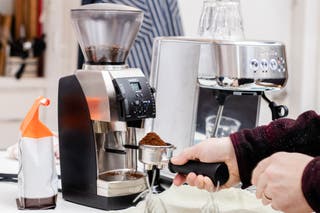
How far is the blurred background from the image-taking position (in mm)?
2680

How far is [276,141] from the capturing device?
114 cm

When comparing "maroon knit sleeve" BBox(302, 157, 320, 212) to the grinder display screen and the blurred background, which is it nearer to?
the grinder display screen

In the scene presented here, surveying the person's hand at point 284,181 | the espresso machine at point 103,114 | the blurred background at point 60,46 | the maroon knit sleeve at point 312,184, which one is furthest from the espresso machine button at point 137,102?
the blurred background at point 60,46

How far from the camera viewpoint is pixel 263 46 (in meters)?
1.42

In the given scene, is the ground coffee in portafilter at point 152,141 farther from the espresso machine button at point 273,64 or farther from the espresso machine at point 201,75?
the espresso machine button at point 273,64

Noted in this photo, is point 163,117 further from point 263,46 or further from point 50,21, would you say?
point 50,21

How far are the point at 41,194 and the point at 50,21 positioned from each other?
7.05 feet

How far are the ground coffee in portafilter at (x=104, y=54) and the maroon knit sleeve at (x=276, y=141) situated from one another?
1.02 ft

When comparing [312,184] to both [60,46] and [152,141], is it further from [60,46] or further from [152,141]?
[60,46]

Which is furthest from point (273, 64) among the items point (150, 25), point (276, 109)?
point (150, 25)

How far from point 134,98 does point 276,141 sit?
0.96 feet

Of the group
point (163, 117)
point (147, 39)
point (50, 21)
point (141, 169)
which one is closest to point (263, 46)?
point (163, 117)

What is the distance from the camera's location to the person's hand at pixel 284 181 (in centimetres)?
95

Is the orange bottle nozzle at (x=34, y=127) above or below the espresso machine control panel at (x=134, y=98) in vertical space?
below
